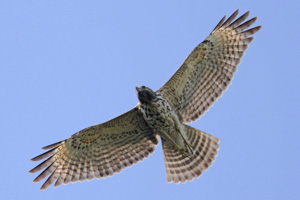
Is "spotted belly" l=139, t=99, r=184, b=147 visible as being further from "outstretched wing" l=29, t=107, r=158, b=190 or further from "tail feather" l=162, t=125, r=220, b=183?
"tail feather" l=162, t=125, r=220, b=183

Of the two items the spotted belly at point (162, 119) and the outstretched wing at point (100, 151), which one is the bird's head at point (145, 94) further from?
the outstretched wing at point (100, 151)

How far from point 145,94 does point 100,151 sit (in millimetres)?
1972

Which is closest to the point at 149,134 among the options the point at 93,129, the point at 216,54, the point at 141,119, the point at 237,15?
the point at 141,119

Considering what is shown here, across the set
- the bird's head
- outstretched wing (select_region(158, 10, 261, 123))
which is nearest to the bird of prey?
outstretched wing (select_region(158, 10, 261, 123))

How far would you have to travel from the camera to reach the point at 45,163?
548 inches

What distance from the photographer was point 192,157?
14.5 meters

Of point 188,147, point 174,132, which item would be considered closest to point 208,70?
point 174,132

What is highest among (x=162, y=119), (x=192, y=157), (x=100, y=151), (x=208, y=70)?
(x=208, y=70)

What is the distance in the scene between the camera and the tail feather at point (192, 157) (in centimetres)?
1440

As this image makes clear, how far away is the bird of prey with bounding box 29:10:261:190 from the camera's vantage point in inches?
548

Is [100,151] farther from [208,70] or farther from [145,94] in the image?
[208,70]

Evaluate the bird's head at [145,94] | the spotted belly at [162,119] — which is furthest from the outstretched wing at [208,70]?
the bird's head at [145,94]

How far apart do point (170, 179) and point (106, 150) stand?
1747 millimetres

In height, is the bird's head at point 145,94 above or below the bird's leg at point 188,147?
above
